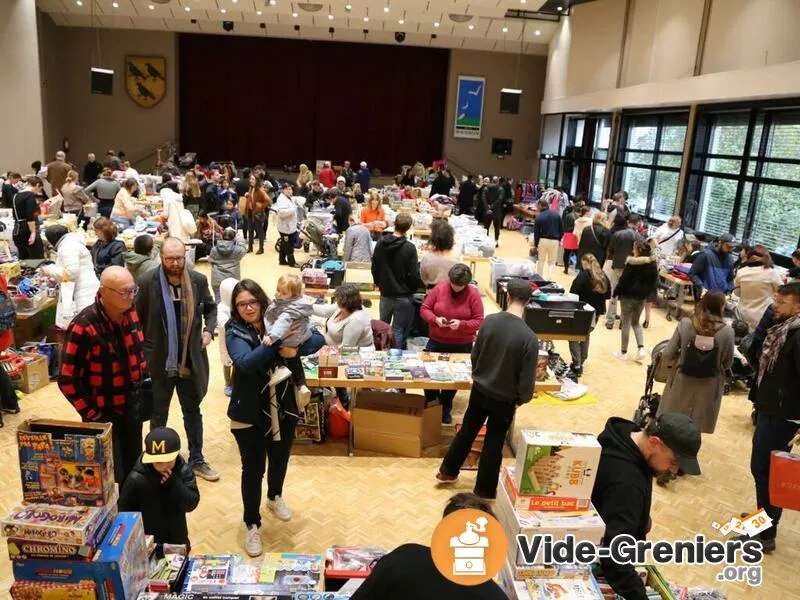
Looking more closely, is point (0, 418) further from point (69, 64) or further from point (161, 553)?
point (69, 64)

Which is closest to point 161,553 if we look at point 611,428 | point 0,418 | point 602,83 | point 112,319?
point 112,319

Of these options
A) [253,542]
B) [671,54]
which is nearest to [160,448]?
[253,542]

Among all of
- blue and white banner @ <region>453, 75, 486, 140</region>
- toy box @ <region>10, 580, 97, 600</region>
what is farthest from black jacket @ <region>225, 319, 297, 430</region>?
blue and white banner @ <region>453, 75, 486, 140</region>

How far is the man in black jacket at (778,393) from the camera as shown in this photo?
3.71 meters

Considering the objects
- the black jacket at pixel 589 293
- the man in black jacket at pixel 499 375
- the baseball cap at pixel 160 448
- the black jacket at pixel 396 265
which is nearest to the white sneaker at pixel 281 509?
the man in black jacket at pixel 499 375

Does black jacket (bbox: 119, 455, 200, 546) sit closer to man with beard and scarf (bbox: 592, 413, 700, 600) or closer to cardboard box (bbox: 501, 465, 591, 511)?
cardboard box (bbox: 501, 465, 591, 511)

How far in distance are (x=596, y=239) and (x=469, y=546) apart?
30.9 feet

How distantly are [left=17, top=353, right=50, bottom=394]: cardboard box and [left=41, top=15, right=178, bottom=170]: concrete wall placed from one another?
56.2 feet

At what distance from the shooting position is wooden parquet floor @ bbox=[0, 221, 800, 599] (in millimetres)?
3826

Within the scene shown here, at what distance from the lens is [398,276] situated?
19.1 ft

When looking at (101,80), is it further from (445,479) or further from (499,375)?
(499,375)

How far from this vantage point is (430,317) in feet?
16.4

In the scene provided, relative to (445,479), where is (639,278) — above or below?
above

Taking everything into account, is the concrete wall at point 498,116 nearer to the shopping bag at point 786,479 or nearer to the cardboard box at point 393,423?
the cardboard box at point 393,423
